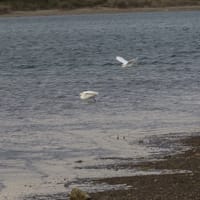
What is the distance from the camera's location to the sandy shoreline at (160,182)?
39.6 ft

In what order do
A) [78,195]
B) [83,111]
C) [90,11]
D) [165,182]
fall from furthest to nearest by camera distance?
[90,11], [83,111], [165,182], [78,195]

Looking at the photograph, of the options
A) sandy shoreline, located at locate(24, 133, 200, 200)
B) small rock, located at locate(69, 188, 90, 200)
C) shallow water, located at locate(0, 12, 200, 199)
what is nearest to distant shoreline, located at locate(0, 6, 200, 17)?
shallow water, located at locate(0, 12, 200, 199)

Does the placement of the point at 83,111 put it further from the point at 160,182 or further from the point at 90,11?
the point at 90,11

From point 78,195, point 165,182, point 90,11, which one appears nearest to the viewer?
point 78,195

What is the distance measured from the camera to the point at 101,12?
120 meters

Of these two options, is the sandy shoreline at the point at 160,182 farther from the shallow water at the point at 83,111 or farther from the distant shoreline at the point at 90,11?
the distant shoreline at the point at 90,11

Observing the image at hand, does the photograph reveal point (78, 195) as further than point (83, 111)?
No

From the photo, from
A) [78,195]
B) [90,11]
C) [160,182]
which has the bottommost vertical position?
[90,11]

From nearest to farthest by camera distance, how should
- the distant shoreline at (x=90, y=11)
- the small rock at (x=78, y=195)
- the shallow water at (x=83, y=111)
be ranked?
the small rock at (x=78, y=195)
the shallow water at (x=83, y=111)
the distant shoreline at (x=90, y=11)

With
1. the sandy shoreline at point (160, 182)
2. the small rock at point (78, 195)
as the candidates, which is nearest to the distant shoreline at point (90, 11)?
the sandy shoreline at point (160, 182)

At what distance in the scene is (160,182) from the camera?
12.9 m

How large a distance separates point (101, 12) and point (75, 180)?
10715 cm

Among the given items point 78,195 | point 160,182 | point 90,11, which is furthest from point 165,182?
point 90,11

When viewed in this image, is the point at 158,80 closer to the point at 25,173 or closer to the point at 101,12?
the point at 25,173
